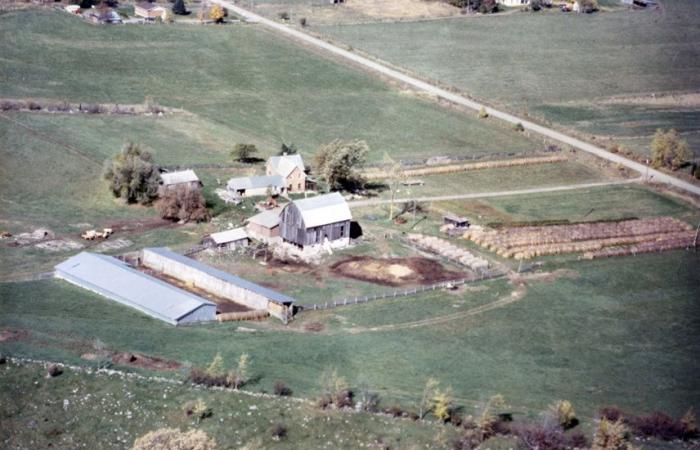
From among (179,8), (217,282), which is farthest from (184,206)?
(179,8)

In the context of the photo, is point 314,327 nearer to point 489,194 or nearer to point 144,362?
point 144,362

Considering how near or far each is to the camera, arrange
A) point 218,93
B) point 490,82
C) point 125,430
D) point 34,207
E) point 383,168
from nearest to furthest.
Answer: point 125,430
point 34,207
point 383,168
point 218,93
point 490,82

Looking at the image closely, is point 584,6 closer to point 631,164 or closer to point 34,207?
point 631,164

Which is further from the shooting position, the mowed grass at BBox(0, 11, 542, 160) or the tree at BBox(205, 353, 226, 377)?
the mowed grass at BBox(0, 11, 542, 160)

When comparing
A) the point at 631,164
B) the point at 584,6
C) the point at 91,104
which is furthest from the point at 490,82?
the point at 91,104

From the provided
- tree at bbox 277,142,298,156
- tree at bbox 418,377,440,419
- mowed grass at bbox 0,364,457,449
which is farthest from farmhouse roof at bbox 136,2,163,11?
tree at bbox 418,377,440,419

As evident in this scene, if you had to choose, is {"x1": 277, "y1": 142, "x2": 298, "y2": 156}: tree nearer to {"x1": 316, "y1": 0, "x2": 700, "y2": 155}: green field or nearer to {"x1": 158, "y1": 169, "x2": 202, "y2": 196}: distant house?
{"x1": 158, "y1": 169, "x2": 202, "y2": 196}: distant house

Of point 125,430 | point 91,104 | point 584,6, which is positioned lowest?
point 125,430
